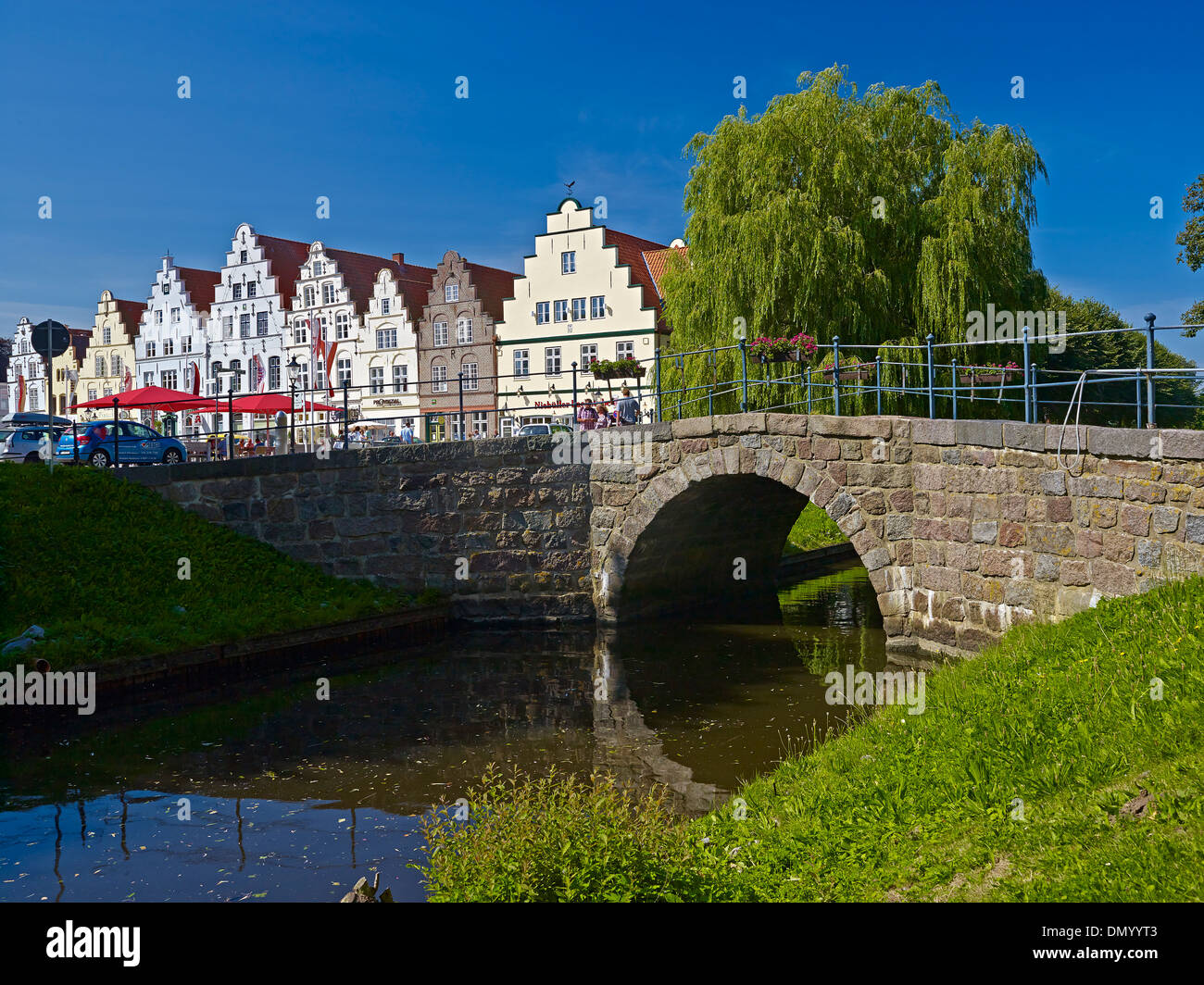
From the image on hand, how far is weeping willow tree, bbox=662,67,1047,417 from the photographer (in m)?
21.8

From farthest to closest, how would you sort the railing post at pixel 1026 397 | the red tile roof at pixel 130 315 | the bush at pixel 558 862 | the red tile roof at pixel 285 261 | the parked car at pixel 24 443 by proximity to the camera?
the red tile roof at pixel 130 315 < the red tile roof at pixel 285 261 < the parked car at pixel 24 443 < the railing post at pixel 1026 397 < the bush at pixel 558 862

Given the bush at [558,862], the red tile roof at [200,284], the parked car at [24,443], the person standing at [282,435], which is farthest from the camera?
the red tile roof at [200,284]

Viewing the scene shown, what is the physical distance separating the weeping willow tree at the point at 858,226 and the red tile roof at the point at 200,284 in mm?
44499

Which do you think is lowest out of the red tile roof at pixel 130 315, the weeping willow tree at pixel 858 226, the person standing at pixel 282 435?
the person standing at pixel 282 435

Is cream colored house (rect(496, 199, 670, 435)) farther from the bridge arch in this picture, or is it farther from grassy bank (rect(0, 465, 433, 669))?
grassy bank (rect(0, 465, 433, 669))

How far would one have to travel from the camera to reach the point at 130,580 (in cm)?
1622

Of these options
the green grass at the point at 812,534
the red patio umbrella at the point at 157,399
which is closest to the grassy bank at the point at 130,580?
the red patio umbrella at the point at 157,399

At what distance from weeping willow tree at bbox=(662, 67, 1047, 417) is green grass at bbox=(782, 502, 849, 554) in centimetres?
548

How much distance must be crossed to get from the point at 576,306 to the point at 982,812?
127ft

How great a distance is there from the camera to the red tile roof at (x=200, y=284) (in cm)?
5978

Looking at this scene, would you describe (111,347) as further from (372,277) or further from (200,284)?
(372,277)

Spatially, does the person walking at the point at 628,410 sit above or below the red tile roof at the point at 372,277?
below

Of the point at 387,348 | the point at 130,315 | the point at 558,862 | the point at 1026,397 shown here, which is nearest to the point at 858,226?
the point at 1026,397

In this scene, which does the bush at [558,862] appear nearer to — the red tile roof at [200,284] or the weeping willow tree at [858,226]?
the weeping willow tree at [858,226]
